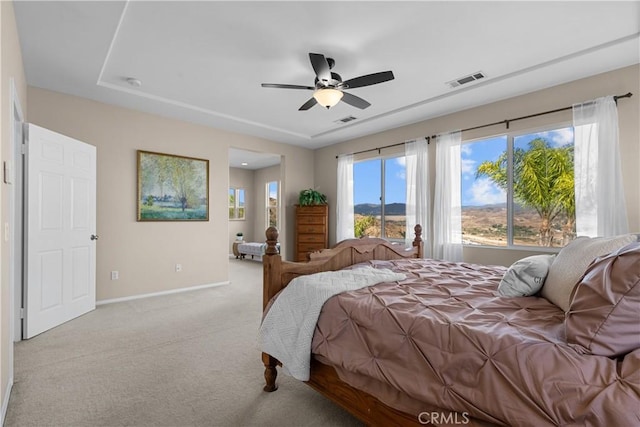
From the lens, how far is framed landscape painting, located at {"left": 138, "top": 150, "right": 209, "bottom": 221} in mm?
4562

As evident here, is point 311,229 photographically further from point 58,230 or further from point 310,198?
point 58,230

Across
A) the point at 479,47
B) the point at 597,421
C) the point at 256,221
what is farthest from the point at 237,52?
the point at 256,221

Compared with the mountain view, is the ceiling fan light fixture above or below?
above

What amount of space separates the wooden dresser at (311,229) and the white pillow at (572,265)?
4562mm

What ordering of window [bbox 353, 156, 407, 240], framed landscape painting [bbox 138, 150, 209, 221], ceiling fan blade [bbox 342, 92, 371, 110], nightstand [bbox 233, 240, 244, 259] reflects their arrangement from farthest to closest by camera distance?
nightstand [bbox 233, 240, 244, 259] → window [bbox 353, 156, 407, 240] → framed landscape painting [bbox 138, 150, 209, 221] → ceiling fan blade [bbox 342, 92, 371, 110]

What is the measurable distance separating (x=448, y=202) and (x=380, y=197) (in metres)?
1.46

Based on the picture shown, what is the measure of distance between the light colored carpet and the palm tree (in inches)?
132

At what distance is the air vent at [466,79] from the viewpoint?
3.42m

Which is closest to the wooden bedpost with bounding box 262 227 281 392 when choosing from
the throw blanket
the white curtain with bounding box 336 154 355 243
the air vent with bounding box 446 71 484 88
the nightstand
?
the throw blanket

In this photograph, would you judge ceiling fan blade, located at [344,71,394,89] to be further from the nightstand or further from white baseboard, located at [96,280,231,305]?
the nightstand

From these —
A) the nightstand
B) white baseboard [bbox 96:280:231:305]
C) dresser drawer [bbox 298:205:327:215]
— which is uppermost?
dresser drawer [bbox 298:205:327:215]

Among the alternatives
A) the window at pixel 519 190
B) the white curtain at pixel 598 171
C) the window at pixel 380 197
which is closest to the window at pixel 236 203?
the window at pixel 380 197

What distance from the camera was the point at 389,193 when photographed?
18.3 feet

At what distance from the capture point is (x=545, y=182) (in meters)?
3.76
